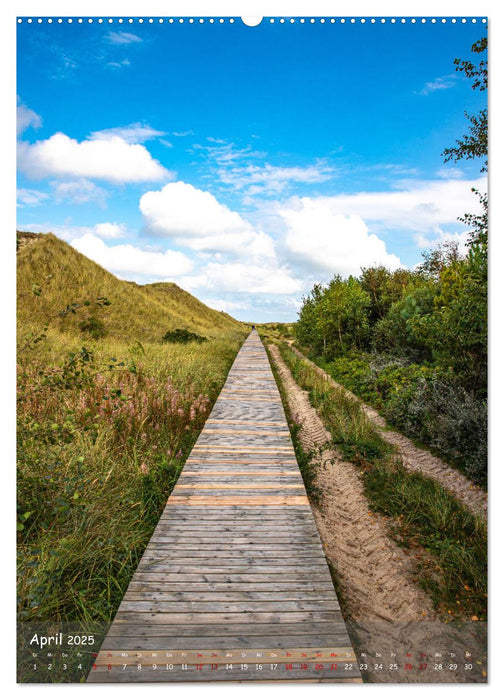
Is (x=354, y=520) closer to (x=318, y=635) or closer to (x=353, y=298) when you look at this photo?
(x=318, y=635)

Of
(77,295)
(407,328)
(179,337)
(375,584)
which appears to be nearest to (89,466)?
(375,584)

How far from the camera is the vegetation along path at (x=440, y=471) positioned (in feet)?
16.1

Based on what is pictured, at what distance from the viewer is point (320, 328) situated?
18.6m

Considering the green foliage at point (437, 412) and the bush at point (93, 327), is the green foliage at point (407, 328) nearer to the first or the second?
the green foliage at point (437, 412)

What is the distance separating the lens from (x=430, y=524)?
166 inches

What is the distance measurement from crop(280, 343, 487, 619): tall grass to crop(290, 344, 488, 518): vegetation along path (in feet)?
0.82

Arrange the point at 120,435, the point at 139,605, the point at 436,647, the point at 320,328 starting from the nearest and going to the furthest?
the point at 139,605 → the point at 436,647 → the point at 120,435 → the point at 320,328

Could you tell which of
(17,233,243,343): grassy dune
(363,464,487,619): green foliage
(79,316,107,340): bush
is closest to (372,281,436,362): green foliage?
(363,464,487,619): green foliage

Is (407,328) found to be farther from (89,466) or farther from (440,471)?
(89,466)

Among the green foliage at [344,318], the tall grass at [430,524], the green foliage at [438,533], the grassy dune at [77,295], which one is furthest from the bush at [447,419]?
the grassy dune at [77,295]

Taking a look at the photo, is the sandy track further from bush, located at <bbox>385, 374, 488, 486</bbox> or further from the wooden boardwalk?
bush, located at <bbox>385, 374, 488, 486</bbox>

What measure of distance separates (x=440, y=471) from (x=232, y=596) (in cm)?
480
